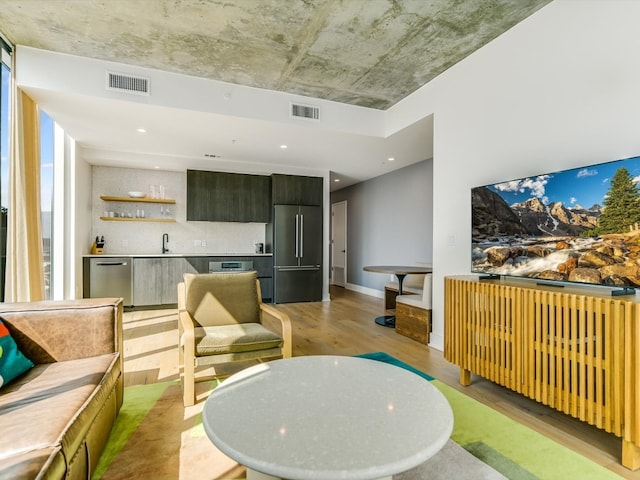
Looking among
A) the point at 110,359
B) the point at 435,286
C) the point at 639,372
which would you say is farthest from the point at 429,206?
the point at 110,359

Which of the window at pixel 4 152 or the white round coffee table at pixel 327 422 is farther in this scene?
the window at pixel 4 152

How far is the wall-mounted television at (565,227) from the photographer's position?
6.32 ft

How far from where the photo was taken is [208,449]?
5.98 feet

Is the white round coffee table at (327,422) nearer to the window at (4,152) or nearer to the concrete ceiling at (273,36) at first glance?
the concrete ceiling at (273,36)

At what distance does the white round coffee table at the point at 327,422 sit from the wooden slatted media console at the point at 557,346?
3.35 ft

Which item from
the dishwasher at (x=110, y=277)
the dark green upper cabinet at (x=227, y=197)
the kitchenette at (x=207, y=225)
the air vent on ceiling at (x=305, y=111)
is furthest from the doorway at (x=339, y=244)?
the dishwasher at (x=110, y=277)

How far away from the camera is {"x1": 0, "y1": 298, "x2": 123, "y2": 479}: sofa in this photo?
1104mm

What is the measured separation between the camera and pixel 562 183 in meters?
2.27

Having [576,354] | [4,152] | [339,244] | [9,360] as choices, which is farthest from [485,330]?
[339,244]

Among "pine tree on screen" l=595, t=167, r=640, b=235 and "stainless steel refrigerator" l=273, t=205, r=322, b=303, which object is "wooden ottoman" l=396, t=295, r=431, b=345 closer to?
"pine tree on screen" l=595, t=167, r=640, b=235

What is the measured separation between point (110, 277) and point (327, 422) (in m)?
5.27

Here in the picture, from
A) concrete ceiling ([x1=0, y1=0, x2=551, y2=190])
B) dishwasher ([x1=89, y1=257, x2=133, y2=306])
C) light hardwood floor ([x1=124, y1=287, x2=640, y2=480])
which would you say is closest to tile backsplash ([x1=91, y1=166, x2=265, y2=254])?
dishwasher ([x1=89, y1=257, x2=133, y2=306])

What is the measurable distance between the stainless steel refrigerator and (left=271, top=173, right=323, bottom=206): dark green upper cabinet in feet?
0.44

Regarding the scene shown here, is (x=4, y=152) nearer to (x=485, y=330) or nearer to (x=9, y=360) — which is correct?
(x=9, y=360)
